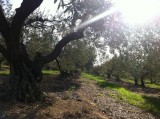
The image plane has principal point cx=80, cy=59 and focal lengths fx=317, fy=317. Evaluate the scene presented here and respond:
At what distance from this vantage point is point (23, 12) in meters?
15.6

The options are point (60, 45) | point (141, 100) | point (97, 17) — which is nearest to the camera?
point (97, 17)

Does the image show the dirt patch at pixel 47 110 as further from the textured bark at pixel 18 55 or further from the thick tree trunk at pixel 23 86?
the textured bark at pixel 18 55

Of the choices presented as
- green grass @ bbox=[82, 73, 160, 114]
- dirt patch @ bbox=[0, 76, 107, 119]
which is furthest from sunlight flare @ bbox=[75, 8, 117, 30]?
green grass @ bbox=[82, 73, 160, 114]

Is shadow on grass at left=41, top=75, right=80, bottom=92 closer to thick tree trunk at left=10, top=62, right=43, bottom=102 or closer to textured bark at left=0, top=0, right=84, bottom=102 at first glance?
thick tree trunk at left=10, top=62, right=43, bottom=102

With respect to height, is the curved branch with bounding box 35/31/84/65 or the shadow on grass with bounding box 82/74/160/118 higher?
the curved branch with bounding box 35/31/84/65

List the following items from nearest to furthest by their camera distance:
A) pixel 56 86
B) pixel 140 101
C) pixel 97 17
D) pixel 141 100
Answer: pixel 97 17
pixel 140 101
pixel 141 100
pixel 56 86

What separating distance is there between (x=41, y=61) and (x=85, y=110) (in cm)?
499

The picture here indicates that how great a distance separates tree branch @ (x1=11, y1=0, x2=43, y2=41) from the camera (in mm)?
15348

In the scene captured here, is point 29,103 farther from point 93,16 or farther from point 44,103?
point 93,16

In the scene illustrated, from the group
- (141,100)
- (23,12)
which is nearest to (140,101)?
(141,100)

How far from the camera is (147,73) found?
6556 centimetres

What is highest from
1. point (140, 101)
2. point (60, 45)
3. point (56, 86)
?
point (60, 45)

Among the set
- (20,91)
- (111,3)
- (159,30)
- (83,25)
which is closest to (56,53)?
(83,25)

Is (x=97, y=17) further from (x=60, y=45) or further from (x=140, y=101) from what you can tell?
(x=140, y=101)
